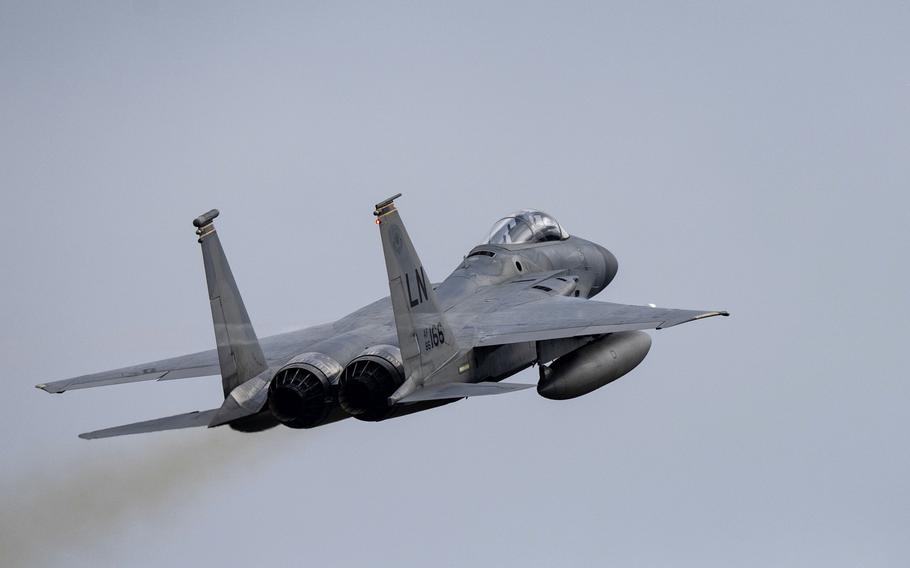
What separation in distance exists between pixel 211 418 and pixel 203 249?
9.88 feet

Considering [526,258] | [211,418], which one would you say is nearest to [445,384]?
[211,418]

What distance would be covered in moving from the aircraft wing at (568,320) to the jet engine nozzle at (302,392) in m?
3.72

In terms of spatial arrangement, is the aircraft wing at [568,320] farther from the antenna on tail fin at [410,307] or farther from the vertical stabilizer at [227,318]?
the vertical stabilizer at [227,318]

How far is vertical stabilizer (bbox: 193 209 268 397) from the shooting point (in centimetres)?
3631

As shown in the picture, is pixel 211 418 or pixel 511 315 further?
pixel 511 315

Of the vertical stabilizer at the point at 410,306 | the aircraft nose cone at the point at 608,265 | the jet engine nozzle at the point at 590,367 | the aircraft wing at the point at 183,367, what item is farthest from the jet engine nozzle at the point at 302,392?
the aircraft nose cone at the point at 608,265

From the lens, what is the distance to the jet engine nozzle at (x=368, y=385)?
36625 mm

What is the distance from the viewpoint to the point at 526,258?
4512 cm

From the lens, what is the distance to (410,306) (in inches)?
1435

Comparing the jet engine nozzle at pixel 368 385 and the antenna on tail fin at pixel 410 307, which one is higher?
the antenna on tail fin at pixel 410 307

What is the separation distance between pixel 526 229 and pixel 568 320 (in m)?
6.58

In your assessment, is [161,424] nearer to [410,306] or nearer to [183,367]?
[410,306]

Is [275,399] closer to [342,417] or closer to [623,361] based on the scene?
[342,417]

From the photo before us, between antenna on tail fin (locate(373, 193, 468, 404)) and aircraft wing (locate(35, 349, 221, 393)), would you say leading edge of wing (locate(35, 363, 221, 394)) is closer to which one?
aircraft wing (locate(35, 349, 221, 393))
